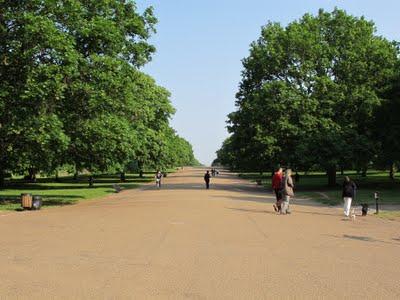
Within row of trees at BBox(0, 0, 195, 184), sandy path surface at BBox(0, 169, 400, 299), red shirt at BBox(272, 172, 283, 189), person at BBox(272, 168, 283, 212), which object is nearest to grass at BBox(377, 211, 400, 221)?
sandy path surface at BBox(0, 169, 400, 299)

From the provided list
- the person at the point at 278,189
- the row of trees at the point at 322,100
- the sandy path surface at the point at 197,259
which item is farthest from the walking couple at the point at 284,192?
the row of trees at the point at 322,100

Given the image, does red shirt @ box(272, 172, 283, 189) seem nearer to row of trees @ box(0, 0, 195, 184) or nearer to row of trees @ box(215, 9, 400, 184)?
row of trees @ box(0, 0, 195, 184)

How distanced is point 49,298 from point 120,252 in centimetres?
421

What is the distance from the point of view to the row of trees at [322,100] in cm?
4369

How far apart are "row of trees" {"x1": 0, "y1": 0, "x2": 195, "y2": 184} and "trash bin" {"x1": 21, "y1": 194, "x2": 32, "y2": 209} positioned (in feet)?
7.65

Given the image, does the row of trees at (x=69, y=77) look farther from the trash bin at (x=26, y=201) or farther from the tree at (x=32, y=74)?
the trash bin at (x=26, y=201)

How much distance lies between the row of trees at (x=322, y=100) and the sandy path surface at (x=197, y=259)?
2528 cm

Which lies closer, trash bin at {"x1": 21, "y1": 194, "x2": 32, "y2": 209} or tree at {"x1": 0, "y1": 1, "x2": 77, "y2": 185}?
tree at {"x1": 0, "y1": 1, "x2": 77, "y2": 185}

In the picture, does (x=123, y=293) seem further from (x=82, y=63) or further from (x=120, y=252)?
(x=82, y=63)

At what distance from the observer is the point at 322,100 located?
45.7 m

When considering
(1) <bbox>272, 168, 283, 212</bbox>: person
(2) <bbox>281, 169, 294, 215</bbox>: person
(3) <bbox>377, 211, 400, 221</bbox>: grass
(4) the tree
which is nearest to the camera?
(3) <bbox>377, 211, 400, 221</bbox>: grass

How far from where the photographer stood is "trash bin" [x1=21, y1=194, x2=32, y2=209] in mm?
24344

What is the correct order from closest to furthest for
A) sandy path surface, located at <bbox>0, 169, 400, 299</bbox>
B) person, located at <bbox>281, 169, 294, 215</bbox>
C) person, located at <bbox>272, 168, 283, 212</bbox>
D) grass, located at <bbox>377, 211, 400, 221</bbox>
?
sandy path surface, located at <bbox>0, 169, 400, 299</bbox>
grass, located at <bbox>377, 211, 400, 221</bbox>
person, located at <bbox>281, 169, 294, 215</bbox>
person, located at <bbox>272, 168, 283, 212</bbox>

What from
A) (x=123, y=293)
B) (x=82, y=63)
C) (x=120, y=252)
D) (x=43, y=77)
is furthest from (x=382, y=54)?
(x=123, y=293)
